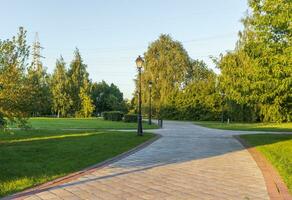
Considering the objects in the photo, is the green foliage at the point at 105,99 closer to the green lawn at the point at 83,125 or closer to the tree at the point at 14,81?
the green lawn at the point at 83,125

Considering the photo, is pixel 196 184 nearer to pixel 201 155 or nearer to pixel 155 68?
pixel 201 155

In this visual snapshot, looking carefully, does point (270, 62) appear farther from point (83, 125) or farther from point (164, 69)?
point (164, 69)

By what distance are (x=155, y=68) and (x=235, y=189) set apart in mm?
60522

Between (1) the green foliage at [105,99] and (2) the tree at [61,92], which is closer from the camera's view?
(2) the tree at [61,92]

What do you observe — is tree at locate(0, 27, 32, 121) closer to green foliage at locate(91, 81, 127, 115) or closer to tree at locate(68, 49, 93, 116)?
tree at locate(68, 49, 93, 116)

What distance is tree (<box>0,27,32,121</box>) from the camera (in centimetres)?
1612

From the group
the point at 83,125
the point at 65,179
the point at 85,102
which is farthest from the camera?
the point at 85,102

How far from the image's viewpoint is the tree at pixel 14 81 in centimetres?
1612

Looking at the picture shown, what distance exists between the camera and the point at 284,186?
8.12 meters

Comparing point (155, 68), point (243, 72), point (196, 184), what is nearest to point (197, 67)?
point (155, 68)

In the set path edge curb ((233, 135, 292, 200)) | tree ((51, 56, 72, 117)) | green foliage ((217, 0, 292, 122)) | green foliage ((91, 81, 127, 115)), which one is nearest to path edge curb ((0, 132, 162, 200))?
path edge curb ((233, 135, 292, 200))

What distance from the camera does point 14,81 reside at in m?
16.4

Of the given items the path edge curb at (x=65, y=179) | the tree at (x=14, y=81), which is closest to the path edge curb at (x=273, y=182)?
the path edge curb at (x=65, y=179)

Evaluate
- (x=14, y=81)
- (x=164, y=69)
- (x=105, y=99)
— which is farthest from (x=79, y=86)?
(x=14, y=81)
